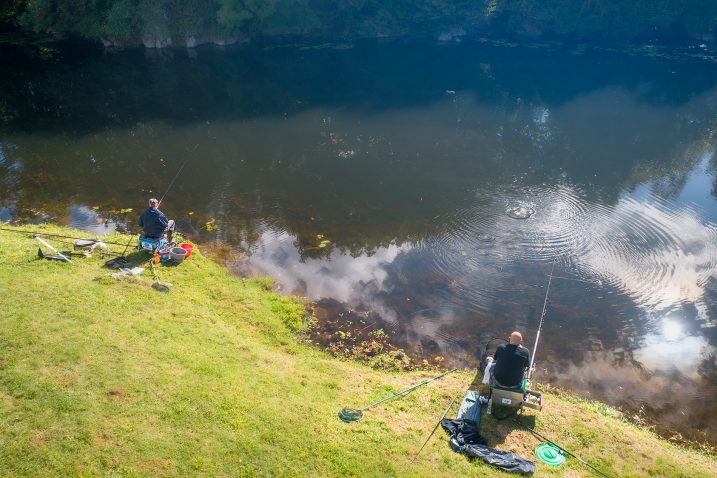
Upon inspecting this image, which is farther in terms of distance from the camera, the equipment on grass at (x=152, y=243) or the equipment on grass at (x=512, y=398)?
the equipment on grass at (x=152, y=243)

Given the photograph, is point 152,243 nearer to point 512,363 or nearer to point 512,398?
point 512,363

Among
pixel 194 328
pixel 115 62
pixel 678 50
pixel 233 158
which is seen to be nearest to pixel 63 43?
pixel 115 62

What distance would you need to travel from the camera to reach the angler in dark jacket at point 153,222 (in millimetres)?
17703

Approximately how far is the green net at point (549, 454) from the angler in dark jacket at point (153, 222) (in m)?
14.1

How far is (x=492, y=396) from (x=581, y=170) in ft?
79.1

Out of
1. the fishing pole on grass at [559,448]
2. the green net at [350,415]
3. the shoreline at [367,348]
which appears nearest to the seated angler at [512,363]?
the fishing pole on grass at [559,448]

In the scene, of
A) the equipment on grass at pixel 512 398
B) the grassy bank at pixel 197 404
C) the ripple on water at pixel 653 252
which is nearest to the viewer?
the grassy bank at pixel 197 404

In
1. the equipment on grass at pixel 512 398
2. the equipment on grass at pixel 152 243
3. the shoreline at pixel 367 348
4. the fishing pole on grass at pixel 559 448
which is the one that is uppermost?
the equipment on grass at pixel 152 243

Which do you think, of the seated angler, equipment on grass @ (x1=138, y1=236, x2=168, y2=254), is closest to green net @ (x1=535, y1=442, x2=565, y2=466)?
the seated angler

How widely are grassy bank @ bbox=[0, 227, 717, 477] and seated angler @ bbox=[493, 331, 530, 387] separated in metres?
1.14

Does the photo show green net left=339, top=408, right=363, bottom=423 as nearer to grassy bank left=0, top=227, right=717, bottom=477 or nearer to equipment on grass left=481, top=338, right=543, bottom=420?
grassy bank left=0, top=227, right=717, bottom=477

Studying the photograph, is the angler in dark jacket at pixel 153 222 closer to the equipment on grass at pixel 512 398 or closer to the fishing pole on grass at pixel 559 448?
the equipment on grass at pixel 512 398

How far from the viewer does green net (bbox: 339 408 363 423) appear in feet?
40.3

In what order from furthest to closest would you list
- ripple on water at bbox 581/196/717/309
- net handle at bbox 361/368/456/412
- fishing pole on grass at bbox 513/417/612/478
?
ripple on water at bbox 581/196/717/309, net handle at bbox 361/368/456/412, fishing pole on grass at bbox 513/417/612/478
